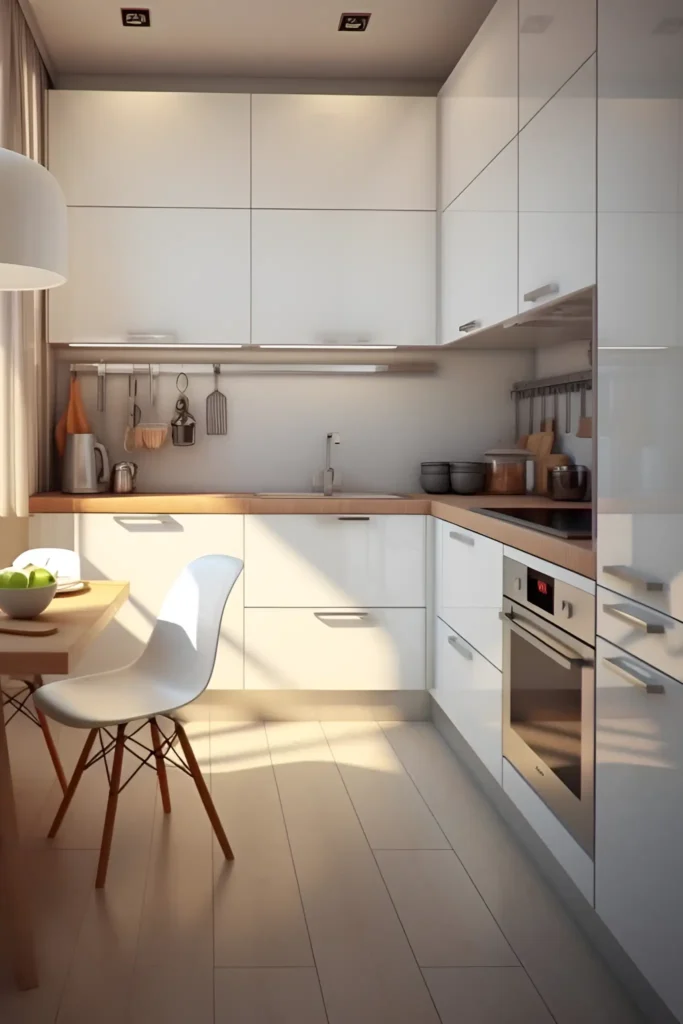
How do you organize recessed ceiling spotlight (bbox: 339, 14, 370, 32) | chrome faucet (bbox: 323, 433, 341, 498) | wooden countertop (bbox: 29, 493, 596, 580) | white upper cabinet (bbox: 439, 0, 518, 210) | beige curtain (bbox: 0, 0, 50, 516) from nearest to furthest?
white upper cabinet (bbox: 439, 0, 518, 210)
beige curtain (bbox: 0, 0, 50, 516)
recessed ceiling spotlight (bbox: 339, 14, 370, 32)
wooden countertop (bbox: 29, 493, 596, 580)
chrome faucet (bbox: 323, 433, 341, 498)

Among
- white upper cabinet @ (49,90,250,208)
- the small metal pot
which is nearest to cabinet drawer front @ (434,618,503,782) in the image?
the small metal pot

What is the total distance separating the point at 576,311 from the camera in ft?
10.4

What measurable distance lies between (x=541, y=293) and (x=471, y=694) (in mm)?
1371

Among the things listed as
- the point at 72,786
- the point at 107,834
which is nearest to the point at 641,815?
the point at 107,834

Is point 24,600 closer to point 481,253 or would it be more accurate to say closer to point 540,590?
point 540,590

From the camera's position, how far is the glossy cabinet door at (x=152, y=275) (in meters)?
4.32

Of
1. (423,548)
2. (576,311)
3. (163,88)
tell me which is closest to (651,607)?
(576,311)

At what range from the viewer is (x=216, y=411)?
4.70m

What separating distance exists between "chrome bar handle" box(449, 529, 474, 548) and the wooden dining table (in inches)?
55.1

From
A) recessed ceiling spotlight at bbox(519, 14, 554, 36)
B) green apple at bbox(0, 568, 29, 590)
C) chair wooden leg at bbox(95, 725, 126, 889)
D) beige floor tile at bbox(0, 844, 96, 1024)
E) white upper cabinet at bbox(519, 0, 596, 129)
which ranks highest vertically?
recessed ceiling spotlight at bbox(519, 14, 554, 36)

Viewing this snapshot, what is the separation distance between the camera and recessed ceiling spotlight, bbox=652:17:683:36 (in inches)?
70.9

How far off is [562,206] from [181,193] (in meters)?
2.12

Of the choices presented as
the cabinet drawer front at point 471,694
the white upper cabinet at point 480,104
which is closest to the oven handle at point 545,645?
the cabinet drawer front at point 471,694

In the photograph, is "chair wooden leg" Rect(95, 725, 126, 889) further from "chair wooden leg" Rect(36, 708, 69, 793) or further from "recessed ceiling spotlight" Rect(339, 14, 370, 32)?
"recessed ceiling spotlight" Rect(339, 14, 370, 32)
